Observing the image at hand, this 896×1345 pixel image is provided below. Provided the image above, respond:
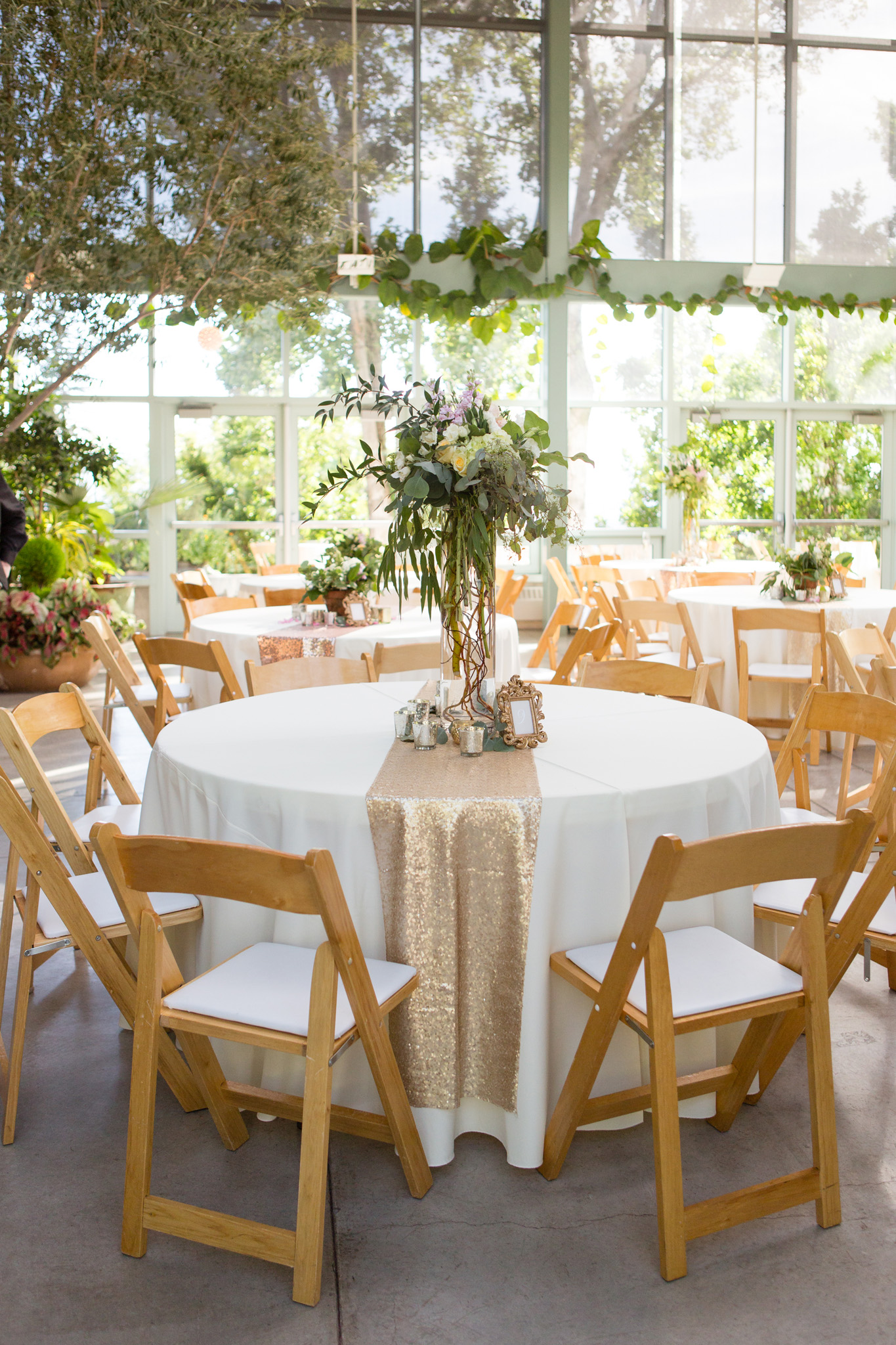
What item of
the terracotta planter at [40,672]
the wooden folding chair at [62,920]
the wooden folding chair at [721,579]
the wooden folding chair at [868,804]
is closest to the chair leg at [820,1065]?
the wooden folding chair at [868,804]

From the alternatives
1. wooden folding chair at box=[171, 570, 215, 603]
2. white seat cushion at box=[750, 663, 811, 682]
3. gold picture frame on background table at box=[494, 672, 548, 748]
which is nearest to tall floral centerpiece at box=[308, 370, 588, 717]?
gold picture frame on background table at box=[494, 672, 548, 748]

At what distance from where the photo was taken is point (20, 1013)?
7.75 ft

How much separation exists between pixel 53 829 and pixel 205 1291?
0.97 meters

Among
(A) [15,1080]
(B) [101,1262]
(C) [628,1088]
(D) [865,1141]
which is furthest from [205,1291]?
(D) [865,1141]

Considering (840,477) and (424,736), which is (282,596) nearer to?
(424,736)

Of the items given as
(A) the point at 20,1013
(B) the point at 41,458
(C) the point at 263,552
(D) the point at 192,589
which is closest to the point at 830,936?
(A) the point at 20,1013

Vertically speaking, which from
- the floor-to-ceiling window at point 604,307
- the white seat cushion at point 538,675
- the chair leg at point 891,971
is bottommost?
the chair leg at point 891,971

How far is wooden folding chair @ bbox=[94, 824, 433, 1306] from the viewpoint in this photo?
5.40ft

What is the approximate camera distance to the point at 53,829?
2324mm

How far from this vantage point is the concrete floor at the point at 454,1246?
1.75m

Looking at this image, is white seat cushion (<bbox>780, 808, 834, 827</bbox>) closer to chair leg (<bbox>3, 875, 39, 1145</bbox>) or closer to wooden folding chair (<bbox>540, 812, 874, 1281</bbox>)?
wooden folding chair (<bbox>540, 812, 874, 1281</bbox>)

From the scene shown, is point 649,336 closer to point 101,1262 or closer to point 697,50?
point 697,50

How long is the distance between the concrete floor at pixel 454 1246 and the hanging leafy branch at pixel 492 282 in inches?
366

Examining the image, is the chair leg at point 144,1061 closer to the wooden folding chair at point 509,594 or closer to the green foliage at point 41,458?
the wooden folding chair at point 509,594
